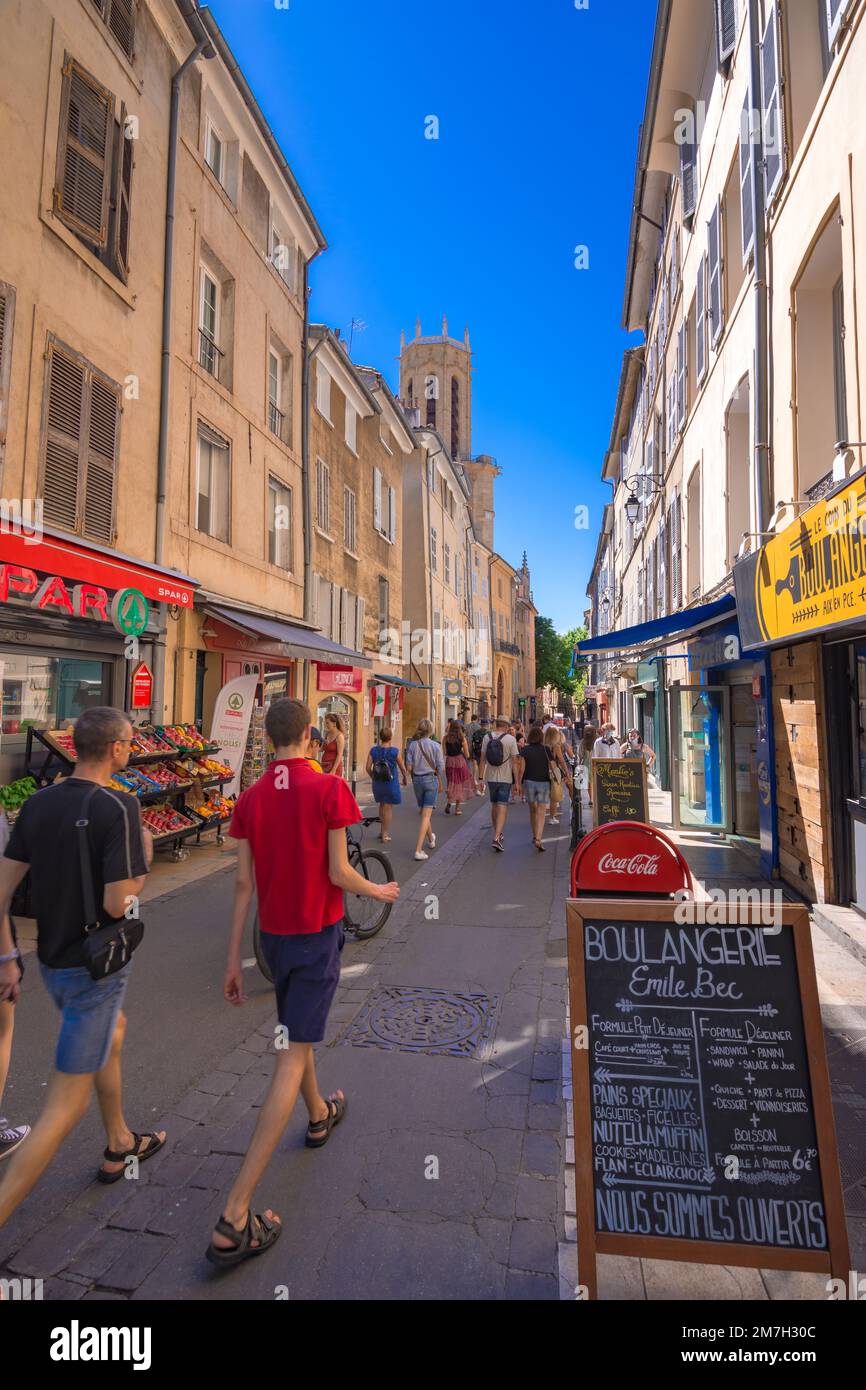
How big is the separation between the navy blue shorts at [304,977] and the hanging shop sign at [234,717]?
25.6 feet

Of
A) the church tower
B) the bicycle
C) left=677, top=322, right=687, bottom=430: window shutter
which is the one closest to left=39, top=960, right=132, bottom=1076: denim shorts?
the bicycle

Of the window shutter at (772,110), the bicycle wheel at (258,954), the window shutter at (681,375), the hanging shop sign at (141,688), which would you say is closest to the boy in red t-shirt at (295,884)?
the bicycle wheel at (258,954)

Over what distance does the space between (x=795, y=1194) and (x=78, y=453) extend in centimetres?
934

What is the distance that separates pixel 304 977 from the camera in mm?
2752

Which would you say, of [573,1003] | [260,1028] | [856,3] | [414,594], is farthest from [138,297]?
[414,594]

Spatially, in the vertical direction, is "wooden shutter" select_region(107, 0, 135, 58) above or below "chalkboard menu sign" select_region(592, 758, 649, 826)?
above

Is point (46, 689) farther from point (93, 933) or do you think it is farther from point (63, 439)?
point (93, 933)

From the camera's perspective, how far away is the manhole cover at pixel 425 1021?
4066 mm

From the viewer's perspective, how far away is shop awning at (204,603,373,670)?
11.4 metres

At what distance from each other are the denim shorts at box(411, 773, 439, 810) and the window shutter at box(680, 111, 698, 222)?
1027 cm

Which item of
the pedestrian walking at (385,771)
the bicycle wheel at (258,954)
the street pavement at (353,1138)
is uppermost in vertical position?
the pedestrian walking at (385,771)

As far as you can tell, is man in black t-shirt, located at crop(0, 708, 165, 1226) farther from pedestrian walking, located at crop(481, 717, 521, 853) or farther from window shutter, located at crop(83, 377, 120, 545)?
pedestrian walking, located at crop(481, 717, 521, 853)

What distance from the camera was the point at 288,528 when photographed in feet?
50.9

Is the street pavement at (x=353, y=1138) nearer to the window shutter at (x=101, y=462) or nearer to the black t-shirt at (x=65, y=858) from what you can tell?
the black t-shirt at (x=65, y=858)
